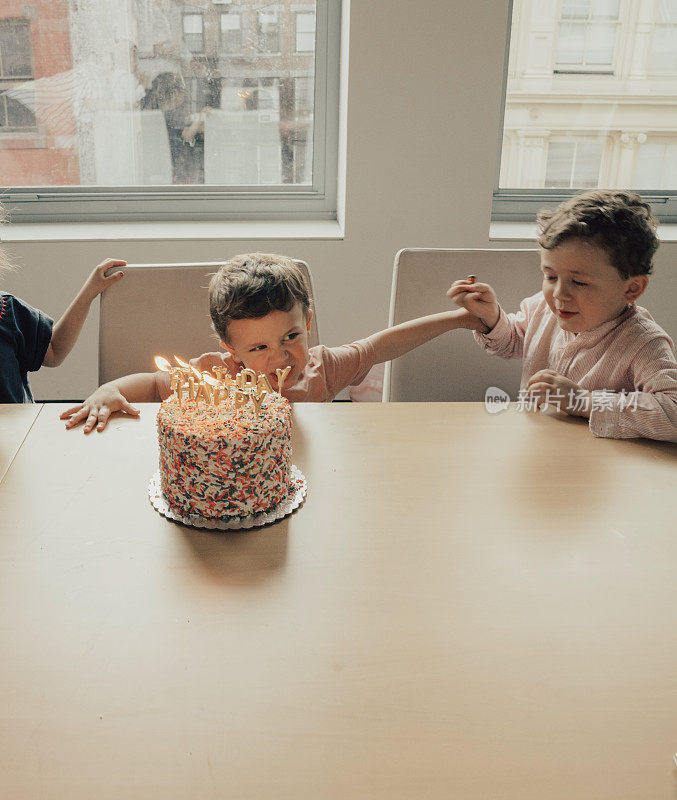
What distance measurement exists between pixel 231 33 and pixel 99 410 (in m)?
2.05

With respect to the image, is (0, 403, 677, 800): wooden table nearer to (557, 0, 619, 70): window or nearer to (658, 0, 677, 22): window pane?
(557, 0, 619, 70): window

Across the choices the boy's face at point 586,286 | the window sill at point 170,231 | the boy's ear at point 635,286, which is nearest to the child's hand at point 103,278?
the boy's face at point 586,286

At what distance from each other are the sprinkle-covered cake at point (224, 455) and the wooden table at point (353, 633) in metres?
0.04

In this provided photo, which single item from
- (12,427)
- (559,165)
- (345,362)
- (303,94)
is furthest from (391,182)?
(12,427)

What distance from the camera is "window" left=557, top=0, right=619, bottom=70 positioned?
2.82 m

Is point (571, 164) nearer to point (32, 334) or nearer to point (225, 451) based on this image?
point (32, 334)

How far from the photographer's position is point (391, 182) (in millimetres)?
2672

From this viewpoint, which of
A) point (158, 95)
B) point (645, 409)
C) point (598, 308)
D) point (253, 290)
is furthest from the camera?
point (158, 95)

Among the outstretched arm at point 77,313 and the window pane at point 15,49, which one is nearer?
the outstretched arm at point 77,313

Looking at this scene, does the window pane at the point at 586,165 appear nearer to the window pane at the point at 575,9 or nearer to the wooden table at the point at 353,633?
the window pane at the point at 575,9

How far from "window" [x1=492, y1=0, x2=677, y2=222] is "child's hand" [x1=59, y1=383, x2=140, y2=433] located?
85.8 inches

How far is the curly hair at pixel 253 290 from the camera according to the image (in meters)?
1.28

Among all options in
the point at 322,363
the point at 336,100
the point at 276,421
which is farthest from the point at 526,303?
Answer: the point at 336,100

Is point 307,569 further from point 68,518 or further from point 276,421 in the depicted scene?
point 68,518
